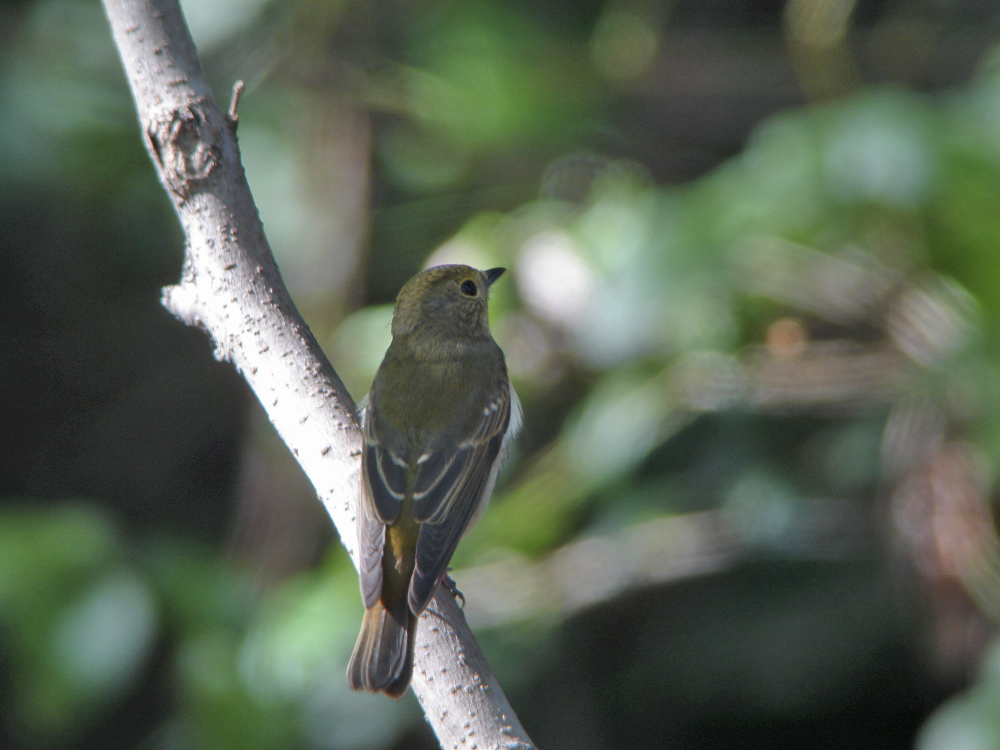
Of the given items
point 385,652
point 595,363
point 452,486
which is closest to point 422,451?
point 452,486

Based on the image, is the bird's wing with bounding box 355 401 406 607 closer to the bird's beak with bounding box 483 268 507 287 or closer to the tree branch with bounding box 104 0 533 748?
the tree branch with bounding box 104 0 533 748

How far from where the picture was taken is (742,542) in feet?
10.7

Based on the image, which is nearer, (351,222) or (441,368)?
(441,368)

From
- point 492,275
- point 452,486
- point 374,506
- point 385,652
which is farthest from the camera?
point 492,275

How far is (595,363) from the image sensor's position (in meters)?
3.22

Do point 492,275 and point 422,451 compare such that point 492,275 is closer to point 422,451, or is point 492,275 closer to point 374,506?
point 422,451

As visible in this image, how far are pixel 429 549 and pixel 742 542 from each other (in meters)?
1.41

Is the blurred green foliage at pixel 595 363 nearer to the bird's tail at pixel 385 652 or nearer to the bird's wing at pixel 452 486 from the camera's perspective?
the bird's wing at pixel 452 486

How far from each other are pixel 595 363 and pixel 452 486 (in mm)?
916

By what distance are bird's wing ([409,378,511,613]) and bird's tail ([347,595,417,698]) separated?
9 centimetres

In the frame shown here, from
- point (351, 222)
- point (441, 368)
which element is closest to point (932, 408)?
point (441, 368)

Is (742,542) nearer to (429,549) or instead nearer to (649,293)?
(649,293)

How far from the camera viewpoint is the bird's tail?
6.08 feet

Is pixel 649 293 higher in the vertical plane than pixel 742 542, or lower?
higher
